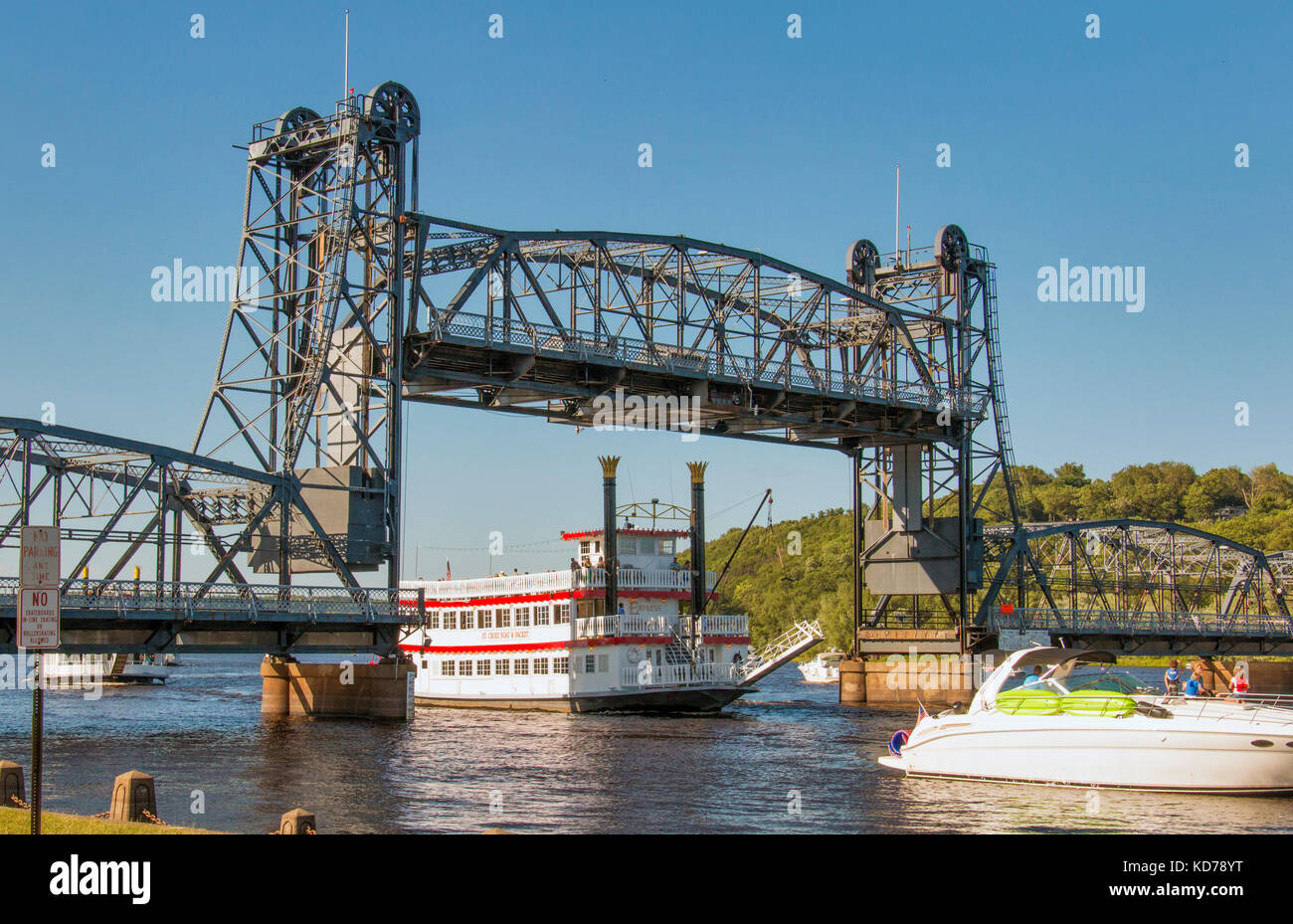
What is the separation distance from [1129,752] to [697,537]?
3320 cm

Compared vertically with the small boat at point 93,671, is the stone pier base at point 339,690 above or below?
above

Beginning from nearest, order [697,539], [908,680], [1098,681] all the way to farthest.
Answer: [1098,681] → [697,539] → [908,680]

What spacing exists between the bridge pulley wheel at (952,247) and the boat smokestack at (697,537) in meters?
18.9

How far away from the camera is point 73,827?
Result: 18.8m

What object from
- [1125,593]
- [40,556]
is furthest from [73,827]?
[1125,593]

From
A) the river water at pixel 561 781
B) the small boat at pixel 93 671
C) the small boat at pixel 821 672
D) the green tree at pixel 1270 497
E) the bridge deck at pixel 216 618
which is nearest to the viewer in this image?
the river water at pixel 561 781

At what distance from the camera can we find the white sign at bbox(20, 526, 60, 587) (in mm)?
15531

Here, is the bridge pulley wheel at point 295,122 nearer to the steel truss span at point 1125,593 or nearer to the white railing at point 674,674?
the white railing at point 674,674

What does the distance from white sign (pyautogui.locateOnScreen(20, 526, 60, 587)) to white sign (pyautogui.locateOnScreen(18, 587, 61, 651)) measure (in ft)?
0.32

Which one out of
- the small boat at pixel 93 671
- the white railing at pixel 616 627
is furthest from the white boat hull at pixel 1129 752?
the small boat at pixel 93 671

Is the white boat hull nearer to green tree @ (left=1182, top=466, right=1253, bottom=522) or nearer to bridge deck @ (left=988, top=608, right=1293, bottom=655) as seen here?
bridge deck @ (left=988, top=608, right=1293, bottom=655)

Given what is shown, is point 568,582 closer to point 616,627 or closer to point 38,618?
point 616,627

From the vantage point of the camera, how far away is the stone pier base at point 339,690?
5275 centimetres

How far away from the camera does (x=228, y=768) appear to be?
122ft
